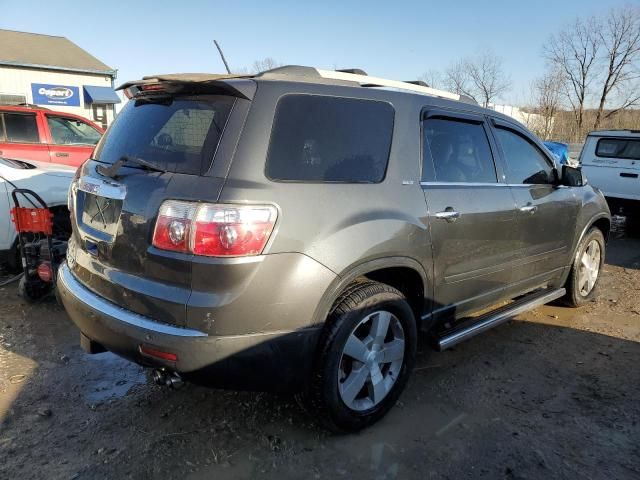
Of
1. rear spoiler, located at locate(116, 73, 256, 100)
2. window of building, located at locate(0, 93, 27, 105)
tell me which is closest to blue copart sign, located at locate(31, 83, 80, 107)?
window of building, located at locate(0, 93, 27, 105)

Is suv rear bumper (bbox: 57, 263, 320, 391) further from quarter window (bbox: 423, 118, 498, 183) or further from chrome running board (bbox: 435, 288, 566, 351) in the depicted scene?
quarter window (bbox: 423, 118, 498, 183)

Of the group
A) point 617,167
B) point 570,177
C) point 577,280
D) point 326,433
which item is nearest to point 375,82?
point 326,433

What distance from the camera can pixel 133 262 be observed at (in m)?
2.46

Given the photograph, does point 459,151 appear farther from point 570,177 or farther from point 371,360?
point 371,360

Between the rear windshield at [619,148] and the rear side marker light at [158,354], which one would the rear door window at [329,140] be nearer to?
the rear side marker light at [158,354]

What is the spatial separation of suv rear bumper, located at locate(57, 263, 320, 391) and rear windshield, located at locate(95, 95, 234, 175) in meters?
0.76

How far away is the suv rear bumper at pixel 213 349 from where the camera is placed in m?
2.27

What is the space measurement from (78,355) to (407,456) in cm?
256

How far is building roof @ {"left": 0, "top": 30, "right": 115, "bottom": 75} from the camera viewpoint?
24.6 meters

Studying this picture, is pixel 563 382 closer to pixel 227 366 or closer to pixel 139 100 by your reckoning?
pixel 227 366

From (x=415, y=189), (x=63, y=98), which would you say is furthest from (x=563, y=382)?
(x=63, y=98)

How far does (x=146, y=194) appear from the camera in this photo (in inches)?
95.0

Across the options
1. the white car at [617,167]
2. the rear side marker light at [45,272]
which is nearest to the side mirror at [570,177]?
the rear side marker light at [45,272]

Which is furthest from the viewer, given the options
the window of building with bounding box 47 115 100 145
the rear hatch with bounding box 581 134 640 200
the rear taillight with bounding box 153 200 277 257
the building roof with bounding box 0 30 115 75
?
the building roof with bounding box 0 30 115 75
